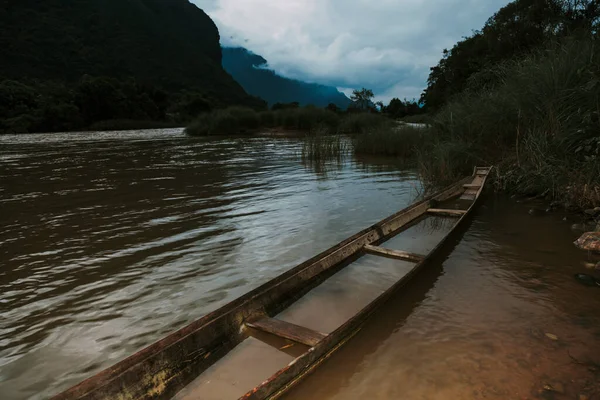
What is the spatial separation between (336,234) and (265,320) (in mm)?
2816

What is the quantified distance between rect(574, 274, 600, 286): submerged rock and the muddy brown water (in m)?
0.11

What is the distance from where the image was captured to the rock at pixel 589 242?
14.0ft

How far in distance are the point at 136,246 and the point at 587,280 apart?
5368 mm

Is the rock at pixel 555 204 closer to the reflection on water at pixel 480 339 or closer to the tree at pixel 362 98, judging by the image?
the reflection on water at pixel 480 339

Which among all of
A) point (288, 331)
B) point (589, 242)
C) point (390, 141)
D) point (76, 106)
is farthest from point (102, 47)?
point (589, 242)

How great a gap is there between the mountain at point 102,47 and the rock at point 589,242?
7643cm

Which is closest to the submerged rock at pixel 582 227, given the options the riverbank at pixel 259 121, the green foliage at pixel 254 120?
the riverbank at pixel 259 121

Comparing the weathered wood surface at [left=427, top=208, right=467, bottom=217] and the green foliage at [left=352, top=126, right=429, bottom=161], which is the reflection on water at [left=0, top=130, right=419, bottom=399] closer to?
the weathered wood surface at [left=427, top=208, right=467, bottom=217]

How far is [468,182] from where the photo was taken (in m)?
8.22

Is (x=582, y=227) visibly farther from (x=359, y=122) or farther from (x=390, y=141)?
(x=359, y=122)

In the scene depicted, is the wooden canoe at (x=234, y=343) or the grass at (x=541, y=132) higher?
the grass at (x=541, y=132)

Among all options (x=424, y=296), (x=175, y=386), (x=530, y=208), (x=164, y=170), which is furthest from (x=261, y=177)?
(x=175, y=386)

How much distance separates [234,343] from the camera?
2.65m

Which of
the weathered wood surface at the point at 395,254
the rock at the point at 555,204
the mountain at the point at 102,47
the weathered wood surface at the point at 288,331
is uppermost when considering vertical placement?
the mountain at the point at 102,47
